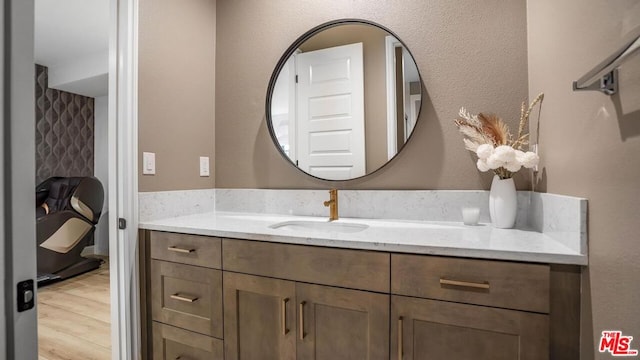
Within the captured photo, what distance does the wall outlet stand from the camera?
2025mm

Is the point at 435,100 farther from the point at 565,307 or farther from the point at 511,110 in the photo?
the point at 565,307

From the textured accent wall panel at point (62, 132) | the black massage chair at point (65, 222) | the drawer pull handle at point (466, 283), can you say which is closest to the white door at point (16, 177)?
the drawer pull handle at point (466, 283)

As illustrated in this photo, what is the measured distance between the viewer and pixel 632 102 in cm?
70

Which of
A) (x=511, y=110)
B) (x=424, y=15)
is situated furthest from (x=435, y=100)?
(x=424, y=15)

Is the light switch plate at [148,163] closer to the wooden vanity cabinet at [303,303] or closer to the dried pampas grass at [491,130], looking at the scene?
the wooden vanity cabinet at [303,303]

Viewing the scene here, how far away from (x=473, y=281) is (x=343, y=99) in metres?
1.18

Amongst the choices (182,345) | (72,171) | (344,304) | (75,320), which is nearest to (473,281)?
(344,304)

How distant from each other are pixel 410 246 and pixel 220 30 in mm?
1922

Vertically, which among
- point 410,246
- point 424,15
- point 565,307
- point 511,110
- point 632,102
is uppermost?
point 424,15

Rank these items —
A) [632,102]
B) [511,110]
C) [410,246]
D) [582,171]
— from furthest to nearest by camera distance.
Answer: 1. [511,110]
2. [410,246]
3. [582,171]
4. [632,102]

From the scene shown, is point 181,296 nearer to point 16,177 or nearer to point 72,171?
point 16,177

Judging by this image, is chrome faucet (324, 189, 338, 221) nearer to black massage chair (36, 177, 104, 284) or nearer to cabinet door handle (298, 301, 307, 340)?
cabinet door handle (298, 301, 307, 340)

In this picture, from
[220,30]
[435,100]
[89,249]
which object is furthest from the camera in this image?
[89,249]

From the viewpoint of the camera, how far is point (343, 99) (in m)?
1.80
